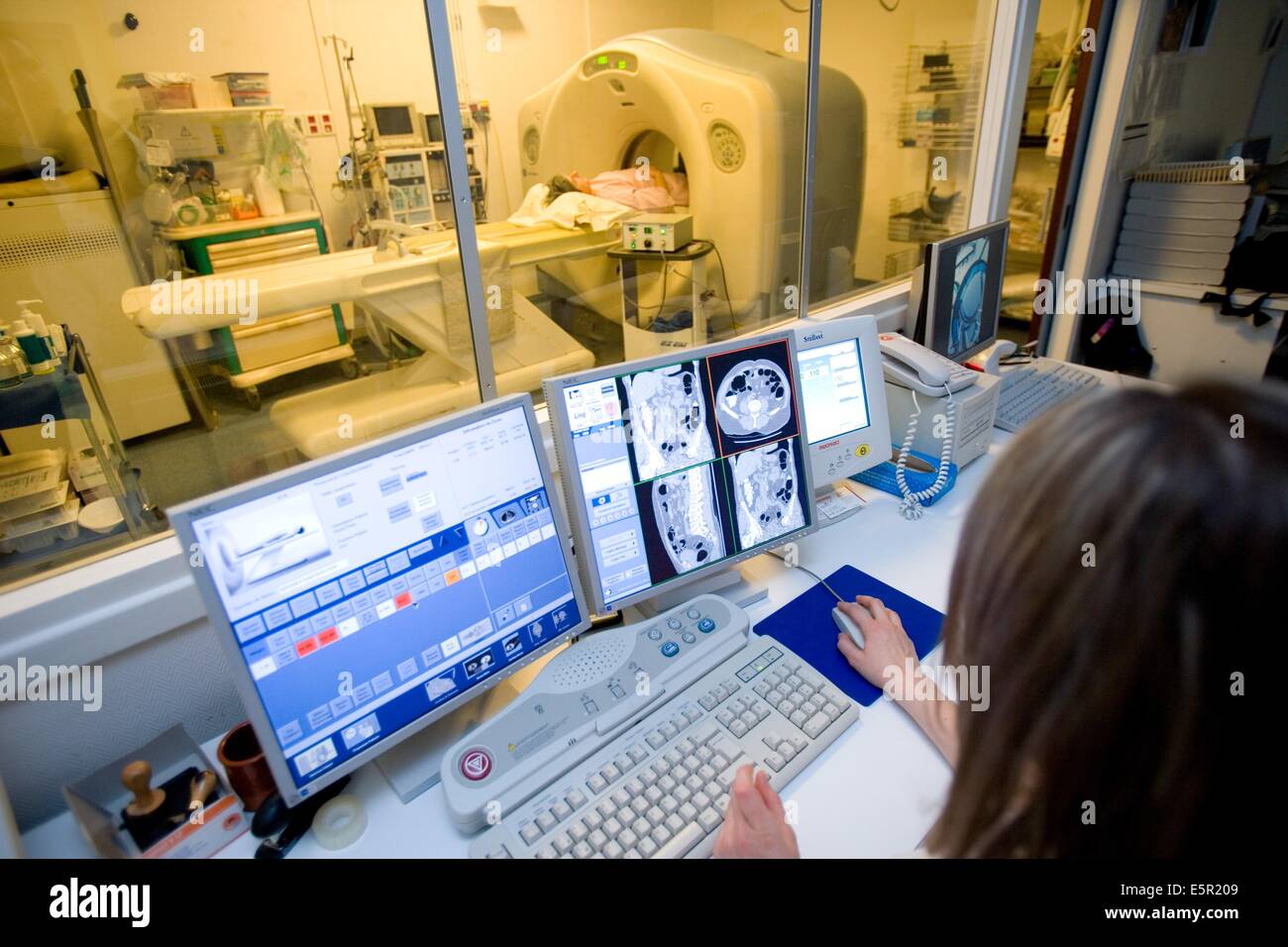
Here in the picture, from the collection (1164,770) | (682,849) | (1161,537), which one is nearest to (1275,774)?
(1164,770)

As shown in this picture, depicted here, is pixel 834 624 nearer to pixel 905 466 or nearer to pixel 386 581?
pixel 905 466

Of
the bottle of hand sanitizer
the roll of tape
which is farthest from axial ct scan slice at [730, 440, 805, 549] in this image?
the bottle of hand sanitizer

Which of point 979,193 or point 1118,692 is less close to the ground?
point 979,193

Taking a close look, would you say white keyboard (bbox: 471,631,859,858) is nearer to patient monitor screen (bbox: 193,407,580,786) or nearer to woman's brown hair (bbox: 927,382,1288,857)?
patient monitor screen (bbox: 193,407,580,786)

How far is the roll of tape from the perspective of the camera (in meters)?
0.83

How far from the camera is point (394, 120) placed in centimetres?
375

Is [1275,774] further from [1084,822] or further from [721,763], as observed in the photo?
[721,763]

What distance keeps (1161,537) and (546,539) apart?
28.0 inches

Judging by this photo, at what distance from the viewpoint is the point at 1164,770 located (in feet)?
1.63

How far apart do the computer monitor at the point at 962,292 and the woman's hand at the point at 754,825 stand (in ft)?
4.16

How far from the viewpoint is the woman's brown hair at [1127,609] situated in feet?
1.50

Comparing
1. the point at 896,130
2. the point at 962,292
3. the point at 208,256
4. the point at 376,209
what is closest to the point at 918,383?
the point at 962,292

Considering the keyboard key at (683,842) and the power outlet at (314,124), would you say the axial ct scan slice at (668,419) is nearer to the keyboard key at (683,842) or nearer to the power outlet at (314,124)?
the keyboard key at (683,842)

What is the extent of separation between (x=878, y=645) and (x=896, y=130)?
3.49 m
